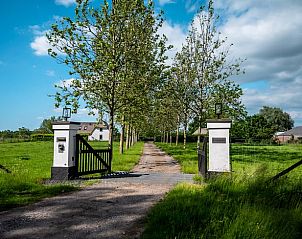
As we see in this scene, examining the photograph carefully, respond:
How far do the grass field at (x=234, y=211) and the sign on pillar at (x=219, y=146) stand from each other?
215 cm

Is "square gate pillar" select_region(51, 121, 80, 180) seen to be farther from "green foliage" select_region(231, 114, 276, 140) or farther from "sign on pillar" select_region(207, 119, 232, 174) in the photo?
"green foliage" select_region(231, 114, 276, 140)

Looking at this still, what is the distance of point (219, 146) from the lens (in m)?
10.5

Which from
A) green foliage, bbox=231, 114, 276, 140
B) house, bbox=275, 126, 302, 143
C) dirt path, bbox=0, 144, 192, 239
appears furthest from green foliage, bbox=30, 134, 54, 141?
dirt path, bbox=0, 144, 192, 239

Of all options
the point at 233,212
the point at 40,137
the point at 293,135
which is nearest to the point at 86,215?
the point at 233,212

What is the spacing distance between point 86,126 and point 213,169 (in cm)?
10591

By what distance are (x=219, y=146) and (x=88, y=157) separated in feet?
16.7

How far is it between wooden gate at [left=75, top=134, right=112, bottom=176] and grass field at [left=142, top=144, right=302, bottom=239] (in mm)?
4930

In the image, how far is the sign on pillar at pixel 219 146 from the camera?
10.3m

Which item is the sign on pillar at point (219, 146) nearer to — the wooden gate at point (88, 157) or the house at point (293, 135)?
the wooden gate at point (88, 157)

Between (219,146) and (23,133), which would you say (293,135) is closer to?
(23,133)

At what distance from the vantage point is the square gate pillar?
36.4 feet

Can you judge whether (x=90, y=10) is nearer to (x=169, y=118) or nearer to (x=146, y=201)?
(x=146, y=201)

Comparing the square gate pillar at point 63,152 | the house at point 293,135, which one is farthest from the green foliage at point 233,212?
the house at point 293,135

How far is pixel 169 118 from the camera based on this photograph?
47.8 metres
